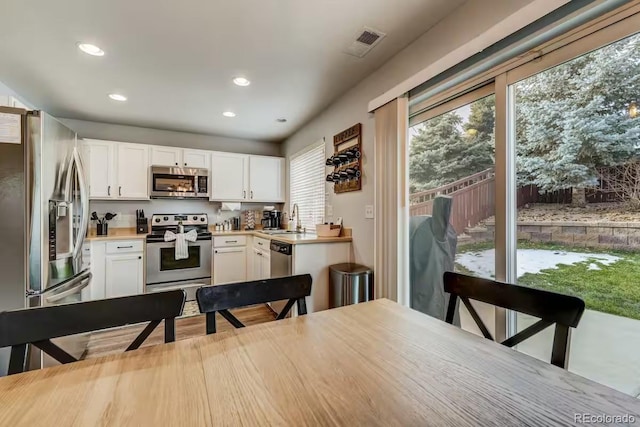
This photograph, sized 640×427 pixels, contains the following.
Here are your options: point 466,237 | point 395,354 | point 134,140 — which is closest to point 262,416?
point 395,354

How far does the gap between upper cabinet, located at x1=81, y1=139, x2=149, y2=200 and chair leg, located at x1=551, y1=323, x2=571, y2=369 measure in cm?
441

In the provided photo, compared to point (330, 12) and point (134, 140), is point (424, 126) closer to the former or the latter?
point (330, 12)

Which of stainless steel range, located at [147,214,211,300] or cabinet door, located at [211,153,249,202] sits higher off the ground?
cabinet door, located at [211,153,249,202]

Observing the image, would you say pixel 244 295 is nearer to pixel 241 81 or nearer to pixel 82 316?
pixel 82 316

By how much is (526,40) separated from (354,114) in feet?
5.27

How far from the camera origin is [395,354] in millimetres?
889

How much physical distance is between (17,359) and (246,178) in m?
3.79

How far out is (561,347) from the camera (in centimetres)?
94

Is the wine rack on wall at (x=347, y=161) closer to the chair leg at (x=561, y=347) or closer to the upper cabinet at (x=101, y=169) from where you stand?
the chair leg at (x=561, y=347)

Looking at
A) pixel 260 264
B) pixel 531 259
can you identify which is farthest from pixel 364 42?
pixel 260 264

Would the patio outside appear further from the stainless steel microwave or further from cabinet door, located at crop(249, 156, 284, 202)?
the stainless steel microwave

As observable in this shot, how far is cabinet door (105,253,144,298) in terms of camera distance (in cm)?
327

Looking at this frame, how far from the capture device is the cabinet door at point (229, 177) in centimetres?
429

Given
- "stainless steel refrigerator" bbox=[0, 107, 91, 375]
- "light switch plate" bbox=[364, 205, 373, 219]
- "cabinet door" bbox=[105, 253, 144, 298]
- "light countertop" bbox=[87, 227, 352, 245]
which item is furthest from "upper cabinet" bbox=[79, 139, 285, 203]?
"light switch plate" bbox=[364, 205, 373, 219]
